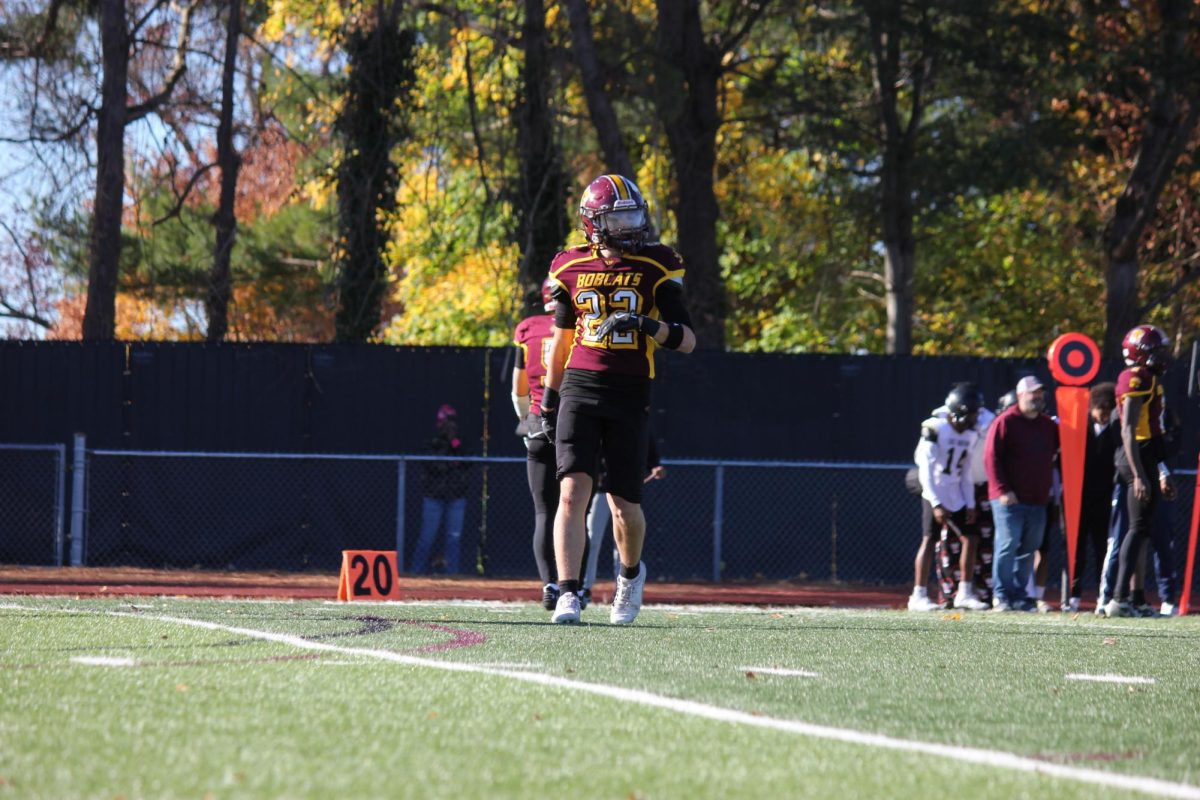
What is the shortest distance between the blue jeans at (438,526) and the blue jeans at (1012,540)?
6497 mm

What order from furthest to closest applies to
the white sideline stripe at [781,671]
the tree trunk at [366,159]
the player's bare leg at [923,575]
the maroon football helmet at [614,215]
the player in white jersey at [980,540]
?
the tree trunk at [366,159] < the player's bare leg at [923,575] < the player in white jersey at [980,540] < the maroon football helmet at [614,215] < the white sideline stripe at [781,671]

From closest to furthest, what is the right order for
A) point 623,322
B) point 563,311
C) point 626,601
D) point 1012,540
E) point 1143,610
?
point 623,322 < point 563,311 < point 626,601 < point 1143,610 < point 1012,540

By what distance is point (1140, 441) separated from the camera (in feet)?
40.9

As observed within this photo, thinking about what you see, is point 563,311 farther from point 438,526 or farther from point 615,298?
point 438,526

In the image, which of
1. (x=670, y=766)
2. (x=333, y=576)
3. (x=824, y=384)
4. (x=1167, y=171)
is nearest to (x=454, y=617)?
(x=670, y=766)

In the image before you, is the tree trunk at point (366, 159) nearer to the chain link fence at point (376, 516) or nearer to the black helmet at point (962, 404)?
the chain link fence at point (376, 516)

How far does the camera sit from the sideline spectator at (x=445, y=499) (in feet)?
58.5

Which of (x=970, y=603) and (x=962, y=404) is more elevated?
(x=962, y=404)

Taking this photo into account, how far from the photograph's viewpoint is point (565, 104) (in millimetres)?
20125

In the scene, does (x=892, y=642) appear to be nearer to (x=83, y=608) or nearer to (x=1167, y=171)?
(x=83, y=608)

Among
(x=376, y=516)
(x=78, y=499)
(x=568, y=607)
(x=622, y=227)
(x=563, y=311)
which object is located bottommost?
(x=568, y=607)

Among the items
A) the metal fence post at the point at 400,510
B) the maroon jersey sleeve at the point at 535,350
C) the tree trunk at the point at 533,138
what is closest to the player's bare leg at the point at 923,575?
the maroon jersey sleeve at the point at 535,350

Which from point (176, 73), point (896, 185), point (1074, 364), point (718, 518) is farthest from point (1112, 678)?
point (896, 185)

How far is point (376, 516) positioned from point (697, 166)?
327 inches
